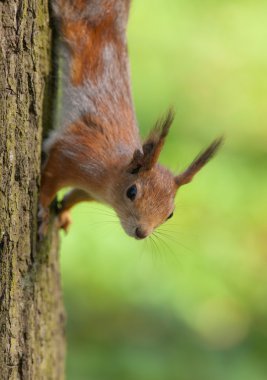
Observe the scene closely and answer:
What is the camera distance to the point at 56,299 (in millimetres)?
2701

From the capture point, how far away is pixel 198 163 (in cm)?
265

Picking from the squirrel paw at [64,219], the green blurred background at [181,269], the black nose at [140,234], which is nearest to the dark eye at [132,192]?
the black nose at [140,234]

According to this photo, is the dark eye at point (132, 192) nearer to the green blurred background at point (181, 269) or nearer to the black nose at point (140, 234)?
the black nose at point (140, 234)

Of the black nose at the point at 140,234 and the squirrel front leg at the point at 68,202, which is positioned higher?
the squirrel front leg at the point at 68,202

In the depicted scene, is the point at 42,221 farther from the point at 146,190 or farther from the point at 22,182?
the point at 146,190

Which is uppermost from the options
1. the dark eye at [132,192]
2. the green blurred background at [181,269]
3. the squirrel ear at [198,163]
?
the squirrel ear at [198,163]

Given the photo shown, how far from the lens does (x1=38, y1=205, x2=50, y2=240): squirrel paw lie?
2423mm

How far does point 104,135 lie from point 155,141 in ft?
1.02

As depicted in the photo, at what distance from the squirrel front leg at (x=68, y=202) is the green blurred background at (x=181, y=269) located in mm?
324

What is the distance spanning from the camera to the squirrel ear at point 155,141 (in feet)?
7.75

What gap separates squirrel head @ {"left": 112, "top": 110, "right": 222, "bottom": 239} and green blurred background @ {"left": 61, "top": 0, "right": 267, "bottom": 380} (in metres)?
0.49

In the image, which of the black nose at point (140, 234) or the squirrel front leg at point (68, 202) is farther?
the squirrel front leg at point (68, 202)

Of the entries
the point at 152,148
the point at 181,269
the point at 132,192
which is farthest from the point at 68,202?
the point at 181,269

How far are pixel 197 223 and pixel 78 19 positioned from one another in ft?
5.45
